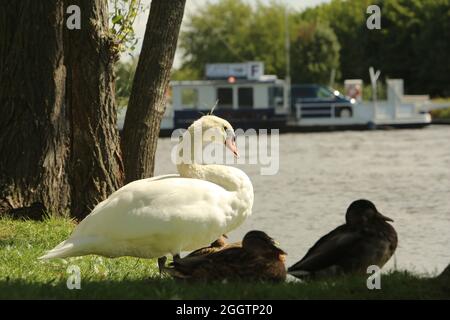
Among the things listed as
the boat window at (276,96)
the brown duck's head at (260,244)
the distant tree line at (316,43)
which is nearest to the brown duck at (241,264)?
the brown duck's head at (260,244)

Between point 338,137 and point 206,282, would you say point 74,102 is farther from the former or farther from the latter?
point 338,137

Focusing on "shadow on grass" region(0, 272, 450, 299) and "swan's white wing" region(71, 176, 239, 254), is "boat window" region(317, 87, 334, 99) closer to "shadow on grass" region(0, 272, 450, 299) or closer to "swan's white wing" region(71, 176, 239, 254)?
"swan's white wing" region(71, 176, 239, 254)

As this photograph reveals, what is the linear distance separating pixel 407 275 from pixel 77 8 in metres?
4.98

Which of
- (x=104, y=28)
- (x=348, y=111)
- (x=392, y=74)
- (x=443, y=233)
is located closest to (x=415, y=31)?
(x=392, y=74)

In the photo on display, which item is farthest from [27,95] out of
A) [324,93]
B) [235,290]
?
[324,93]

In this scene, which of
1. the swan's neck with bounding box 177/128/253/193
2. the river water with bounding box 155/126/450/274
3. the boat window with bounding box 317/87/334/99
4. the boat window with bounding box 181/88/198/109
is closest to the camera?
the swan's neck with bounding box 177/128/253/193

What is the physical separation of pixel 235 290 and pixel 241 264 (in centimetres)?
81

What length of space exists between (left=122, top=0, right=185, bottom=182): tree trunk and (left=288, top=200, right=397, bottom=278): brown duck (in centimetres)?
407

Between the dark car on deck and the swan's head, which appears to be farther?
the dark car on deck

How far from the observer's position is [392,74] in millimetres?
82750

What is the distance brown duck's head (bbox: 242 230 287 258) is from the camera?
7375mm

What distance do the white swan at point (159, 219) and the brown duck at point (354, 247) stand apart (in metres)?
0.68

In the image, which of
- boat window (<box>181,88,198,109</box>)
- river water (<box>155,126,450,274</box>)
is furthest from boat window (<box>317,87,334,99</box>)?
river water (<box>155,126,450,274</box>)

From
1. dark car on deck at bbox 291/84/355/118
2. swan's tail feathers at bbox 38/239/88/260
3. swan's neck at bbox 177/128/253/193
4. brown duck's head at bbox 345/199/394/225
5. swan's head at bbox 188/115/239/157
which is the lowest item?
dark car on deck at bbox 291/84/355/118
